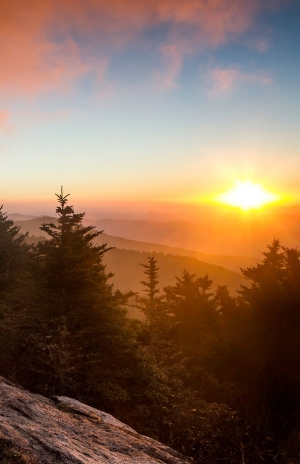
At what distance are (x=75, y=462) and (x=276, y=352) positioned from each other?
13762mm

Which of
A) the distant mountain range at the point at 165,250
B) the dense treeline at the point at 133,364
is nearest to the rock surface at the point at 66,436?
the dense treeline at the point at 133,364

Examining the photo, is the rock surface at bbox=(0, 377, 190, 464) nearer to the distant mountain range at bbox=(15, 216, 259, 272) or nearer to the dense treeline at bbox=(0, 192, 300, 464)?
the dense treeline at bbox=(0, 192, 300, 464)

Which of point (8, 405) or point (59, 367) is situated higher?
point (8, 405)

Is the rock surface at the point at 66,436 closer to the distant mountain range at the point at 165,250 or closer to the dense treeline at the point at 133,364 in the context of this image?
the dense treeline at the point at 133,364

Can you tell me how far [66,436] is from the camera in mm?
5863

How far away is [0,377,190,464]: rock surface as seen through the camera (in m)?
5.02

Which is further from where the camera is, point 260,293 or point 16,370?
point 260,293

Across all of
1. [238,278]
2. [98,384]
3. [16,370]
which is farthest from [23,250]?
[238,278]

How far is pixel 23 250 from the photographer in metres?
26.4

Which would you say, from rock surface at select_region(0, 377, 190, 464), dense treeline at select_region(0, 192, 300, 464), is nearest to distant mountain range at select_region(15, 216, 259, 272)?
dense treeline at select_region(0, 192, 300, 464)

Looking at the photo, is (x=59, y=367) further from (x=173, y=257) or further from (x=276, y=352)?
(x=173, y=257)

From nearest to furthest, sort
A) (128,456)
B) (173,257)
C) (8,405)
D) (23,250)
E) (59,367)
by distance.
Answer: (128,456) → (8,405) → (59,367) → (23,250) → (173,257)

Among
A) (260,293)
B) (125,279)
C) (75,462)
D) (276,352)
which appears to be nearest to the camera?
(75,462)

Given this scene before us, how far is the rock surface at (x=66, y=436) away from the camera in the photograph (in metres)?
5.02
